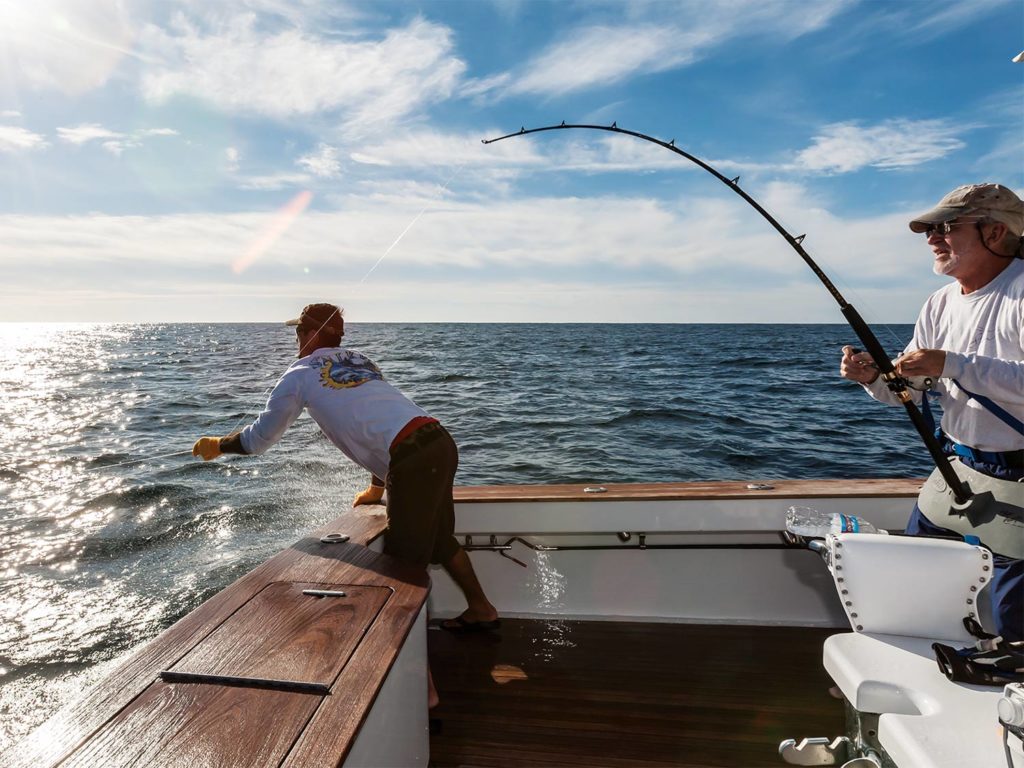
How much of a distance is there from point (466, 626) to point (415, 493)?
0.91 meters

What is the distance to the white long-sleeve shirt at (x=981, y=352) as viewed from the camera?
5.22ft

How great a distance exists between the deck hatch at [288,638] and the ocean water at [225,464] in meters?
1.82

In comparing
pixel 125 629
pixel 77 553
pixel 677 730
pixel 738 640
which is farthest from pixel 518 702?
pixel 77 553

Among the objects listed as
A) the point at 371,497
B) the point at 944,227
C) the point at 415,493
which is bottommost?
the point at 371,497

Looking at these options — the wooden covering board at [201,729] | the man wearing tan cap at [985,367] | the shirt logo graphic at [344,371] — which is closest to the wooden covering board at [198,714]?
the wooden covering board at [201,729]

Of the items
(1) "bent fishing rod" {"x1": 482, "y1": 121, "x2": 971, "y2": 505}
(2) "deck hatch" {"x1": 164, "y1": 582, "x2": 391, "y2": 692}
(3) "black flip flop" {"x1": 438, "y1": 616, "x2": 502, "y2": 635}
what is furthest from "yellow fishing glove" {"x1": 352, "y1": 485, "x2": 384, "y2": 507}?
(1) "bent fishing rod" {"x1": 482, "y1": 121, "x2": 971, "y2": 505}

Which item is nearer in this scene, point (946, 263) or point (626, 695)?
point (946, 263)

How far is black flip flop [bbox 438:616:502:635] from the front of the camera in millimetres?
2885

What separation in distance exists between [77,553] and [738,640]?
5668 millimetres

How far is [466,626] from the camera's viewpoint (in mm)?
2891

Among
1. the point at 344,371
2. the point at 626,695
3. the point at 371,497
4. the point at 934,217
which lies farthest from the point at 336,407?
the point at 934,217

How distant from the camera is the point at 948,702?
1389 millimetres

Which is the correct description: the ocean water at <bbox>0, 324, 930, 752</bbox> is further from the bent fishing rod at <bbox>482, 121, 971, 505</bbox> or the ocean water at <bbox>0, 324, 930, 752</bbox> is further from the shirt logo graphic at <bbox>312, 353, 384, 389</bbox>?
the shirt logo graphic at <bbox>312, 353, 384, 389</bbox>

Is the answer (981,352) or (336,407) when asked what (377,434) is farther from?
(981,352)
